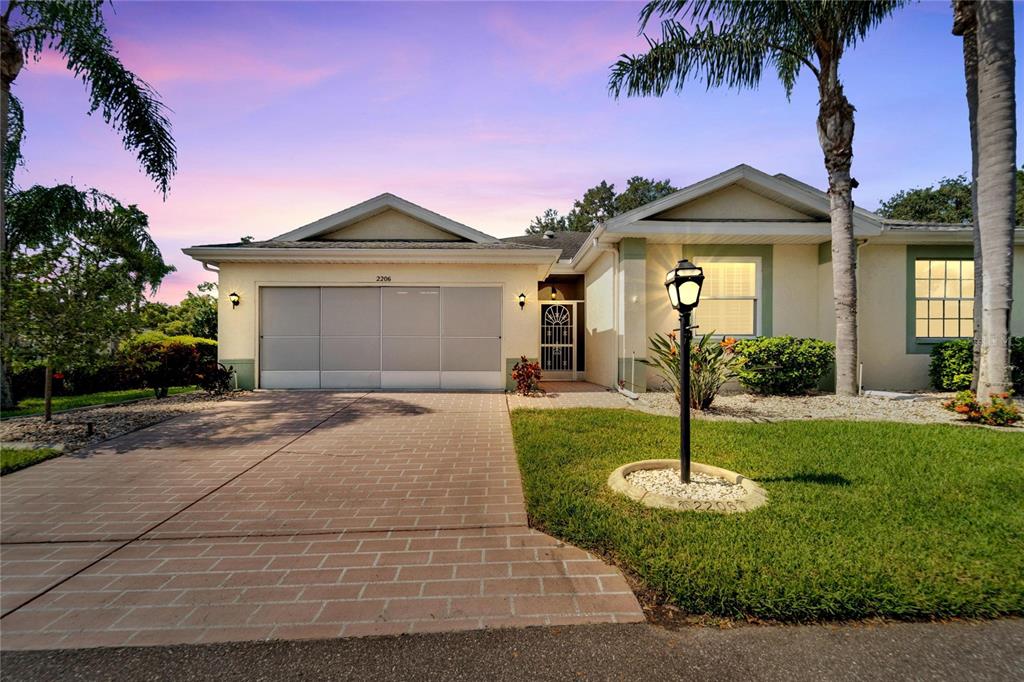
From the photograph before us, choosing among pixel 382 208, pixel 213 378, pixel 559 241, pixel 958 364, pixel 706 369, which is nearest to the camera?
pixel 706 369

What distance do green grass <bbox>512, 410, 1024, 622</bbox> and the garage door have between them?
5.24 meters

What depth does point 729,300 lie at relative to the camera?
1037 centimetres

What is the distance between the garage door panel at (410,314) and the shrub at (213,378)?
3.76 meters

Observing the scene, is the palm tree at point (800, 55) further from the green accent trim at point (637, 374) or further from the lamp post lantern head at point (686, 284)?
the lamp post lantern head at point (686, 284)

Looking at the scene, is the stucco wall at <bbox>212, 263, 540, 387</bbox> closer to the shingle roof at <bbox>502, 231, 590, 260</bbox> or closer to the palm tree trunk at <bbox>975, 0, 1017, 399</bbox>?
the shingle roof at <bbox>502, 231, 590, 260</bbox>

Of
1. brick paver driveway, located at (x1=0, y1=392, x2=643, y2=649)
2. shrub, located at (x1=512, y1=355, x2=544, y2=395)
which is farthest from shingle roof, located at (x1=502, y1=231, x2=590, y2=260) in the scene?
brick paver driveway, located at (x1=0, y1=392, x2=643, y2=649)

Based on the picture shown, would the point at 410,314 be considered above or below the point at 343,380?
above

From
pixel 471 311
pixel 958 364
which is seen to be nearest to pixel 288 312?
pixel 471 311

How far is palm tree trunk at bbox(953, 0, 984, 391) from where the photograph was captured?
7.66 meters

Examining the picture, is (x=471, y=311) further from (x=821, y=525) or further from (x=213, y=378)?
(x=821, y=525)

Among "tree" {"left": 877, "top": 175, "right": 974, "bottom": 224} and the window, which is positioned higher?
"tree" {"left": 877, "top": 175, "right": 974, "bottom": 224}

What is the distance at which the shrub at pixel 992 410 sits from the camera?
6547 mm

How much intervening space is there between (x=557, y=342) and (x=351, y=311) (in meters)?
6.08

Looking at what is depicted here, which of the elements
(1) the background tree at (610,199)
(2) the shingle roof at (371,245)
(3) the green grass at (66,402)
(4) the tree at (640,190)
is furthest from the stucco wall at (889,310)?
(4) the tree at (640,190)
